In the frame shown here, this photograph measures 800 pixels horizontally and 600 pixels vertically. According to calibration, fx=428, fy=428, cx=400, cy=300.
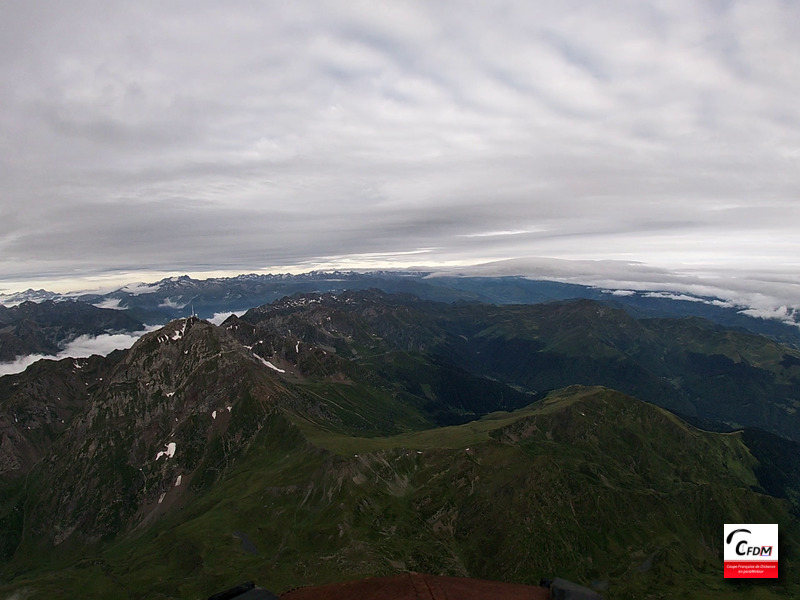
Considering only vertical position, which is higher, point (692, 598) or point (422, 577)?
point (422, 577)

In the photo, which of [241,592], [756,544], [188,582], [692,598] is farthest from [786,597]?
[241,592]

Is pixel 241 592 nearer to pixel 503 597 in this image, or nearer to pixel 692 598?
pixel 503 597

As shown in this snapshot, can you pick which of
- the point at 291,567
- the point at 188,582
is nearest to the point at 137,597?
the point at 188,582

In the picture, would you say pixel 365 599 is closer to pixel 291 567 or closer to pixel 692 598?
pixel 291 567

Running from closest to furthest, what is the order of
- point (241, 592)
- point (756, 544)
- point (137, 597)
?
point (241, 592), point (756, 544), point (137, 597)

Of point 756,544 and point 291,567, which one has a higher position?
point 756,544

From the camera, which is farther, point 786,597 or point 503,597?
point 786,597

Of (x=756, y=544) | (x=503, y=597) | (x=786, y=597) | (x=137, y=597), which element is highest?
(x=503, y=597)

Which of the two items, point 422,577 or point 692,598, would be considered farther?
point 692,598

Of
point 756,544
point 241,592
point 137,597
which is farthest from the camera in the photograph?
point 137,597
